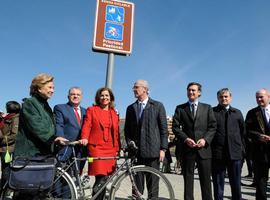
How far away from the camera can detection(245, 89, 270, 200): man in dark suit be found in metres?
5.72

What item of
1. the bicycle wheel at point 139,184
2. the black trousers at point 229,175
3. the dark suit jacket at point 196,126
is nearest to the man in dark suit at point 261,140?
the black trousers at point 229,175

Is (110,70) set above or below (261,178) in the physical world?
above

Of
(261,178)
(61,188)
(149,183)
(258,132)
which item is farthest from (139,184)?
(258,132)

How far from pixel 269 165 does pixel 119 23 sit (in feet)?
13.8

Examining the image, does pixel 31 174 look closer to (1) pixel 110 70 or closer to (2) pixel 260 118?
(1) pixel 110 70

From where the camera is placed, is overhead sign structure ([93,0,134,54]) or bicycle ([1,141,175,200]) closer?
bicycle ([1,141,175,200])

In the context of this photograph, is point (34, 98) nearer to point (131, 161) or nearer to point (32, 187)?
point (32, 187)

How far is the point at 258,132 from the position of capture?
584cm

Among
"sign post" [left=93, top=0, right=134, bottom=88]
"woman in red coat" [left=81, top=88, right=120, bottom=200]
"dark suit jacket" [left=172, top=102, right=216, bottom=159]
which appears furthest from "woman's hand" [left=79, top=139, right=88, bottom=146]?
"sign post" [left=93, top=0, right=134, bottom=88]

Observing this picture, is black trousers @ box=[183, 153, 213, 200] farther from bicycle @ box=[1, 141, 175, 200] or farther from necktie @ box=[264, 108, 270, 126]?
necktie @ box=[264, 108, 270, 126]

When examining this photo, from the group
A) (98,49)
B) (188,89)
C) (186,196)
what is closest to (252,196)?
(186,196)

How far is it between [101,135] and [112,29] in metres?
3.20

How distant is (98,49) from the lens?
745 centimetres

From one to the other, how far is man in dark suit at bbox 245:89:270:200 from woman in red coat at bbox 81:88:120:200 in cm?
235
